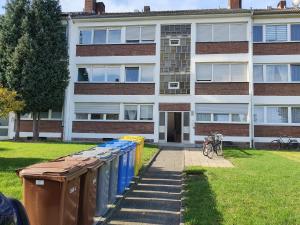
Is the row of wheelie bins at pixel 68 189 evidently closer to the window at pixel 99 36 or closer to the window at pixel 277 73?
the window at pixel 277 73

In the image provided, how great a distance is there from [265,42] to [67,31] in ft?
44.6

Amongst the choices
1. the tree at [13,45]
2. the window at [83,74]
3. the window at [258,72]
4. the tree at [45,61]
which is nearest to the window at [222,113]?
the window at [258,72]

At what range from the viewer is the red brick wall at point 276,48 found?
2548 centimetres

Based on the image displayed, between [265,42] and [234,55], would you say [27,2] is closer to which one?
[234,55]

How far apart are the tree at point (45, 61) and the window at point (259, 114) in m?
12.7

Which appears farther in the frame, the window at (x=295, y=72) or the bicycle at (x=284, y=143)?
the window at (x=295, y=72)

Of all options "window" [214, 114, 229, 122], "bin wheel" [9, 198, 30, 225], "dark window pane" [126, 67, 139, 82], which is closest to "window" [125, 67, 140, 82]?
"dark window pane" [126, 67, 139, 82]

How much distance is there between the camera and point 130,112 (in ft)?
88.4

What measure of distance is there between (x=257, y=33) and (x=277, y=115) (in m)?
5.56

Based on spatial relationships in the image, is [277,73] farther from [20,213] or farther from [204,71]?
[20,213]

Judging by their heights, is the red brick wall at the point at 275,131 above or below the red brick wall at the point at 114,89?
below

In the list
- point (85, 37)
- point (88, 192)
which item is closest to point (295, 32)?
point (85, 37)

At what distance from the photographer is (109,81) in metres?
27.4

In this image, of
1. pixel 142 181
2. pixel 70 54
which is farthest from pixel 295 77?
pixel 142 181
